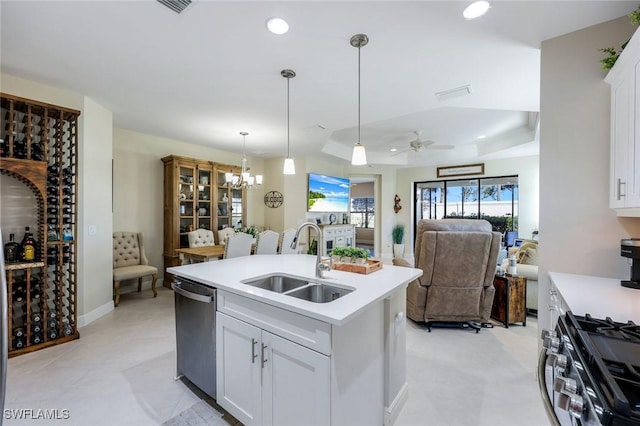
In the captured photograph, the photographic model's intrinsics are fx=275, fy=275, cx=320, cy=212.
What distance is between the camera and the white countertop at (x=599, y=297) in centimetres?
131

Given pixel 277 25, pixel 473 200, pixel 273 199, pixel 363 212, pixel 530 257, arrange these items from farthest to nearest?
pixel 363 212 < pixel 473 200 < pixel 273 199 < pixel 530 257 < pixel 277 25

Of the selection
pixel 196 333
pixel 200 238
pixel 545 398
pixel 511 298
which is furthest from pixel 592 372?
pixel 200 238

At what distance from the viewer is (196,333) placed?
78.4 inches

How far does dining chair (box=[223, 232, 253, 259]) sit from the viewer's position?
3.44 meters

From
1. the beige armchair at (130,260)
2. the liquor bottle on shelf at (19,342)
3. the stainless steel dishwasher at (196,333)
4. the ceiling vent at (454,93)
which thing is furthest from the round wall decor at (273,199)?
the liquor bottle on shelf at (19,342)

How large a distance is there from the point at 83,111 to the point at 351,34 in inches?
122

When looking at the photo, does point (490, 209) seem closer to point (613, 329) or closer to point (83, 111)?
point (613, 329)

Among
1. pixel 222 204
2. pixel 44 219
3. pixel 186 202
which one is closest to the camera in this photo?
pixel 44 219

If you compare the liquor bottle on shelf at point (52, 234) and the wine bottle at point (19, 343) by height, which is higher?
the liquor bottle on shelf at point (52, 234)

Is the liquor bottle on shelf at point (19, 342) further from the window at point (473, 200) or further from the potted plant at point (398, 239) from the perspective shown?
the window at point (473, 200)

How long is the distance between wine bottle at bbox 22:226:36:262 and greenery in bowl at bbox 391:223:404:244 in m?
7.14

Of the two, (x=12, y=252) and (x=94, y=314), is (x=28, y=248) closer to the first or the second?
(x=12, y=252)

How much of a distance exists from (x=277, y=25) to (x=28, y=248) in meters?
3.02

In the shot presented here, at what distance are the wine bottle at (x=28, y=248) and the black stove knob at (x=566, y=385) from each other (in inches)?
154
